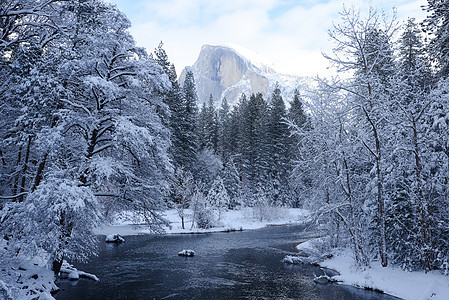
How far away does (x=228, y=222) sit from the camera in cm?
4272

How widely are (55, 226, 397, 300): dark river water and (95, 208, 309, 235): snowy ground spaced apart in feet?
25.7

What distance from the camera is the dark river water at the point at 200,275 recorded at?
14039mm

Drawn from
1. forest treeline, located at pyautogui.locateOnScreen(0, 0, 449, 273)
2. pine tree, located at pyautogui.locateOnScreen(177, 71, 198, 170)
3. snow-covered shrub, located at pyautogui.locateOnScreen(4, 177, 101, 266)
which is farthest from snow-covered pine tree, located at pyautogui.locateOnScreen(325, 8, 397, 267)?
pine tree, located at pyautogui.locateOnScreen(177, 71, 198, 170)

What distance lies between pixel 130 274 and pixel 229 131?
50.5 metres

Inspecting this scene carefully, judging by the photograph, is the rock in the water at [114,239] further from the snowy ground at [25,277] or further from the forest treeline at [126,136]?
the snowy ground at [25,277]

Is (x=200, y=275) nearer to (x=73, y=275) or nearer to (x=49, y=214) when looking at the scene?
(x=73, y=275)

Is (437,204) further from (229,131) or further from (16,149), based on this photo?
(229,131)

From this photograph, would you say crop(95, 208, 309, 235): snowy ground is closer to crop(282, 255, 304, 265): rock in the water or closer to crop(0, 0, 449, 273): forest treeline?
crop(282, 255, 304, 265): rock in the water

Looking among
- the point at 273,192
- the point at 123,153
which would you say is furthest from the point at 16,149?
the point at 273,192

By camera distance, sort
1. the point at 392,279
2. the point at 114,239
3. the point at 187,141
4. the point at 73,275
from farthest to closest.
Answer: the point at 187,141 < the point at 114,239 < the point at 73,275 < the point at 392,279

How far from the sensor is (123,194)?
13.1 metres

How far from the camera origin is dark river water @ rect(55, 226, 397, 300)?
14.0 m

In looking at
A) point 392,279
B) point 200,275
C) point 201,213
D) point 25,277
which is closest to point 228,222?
point 201,213

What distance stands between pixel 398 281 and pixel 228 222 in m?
29.3
